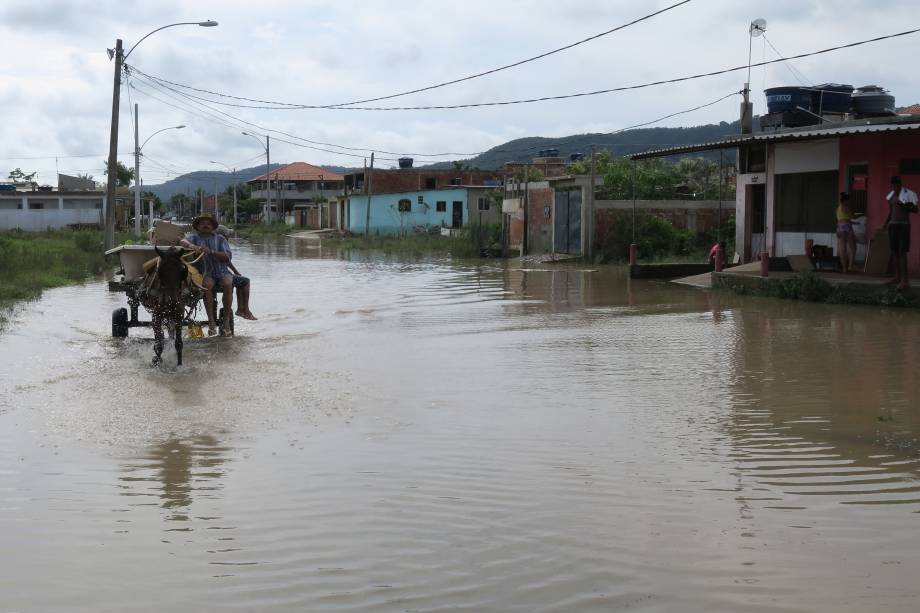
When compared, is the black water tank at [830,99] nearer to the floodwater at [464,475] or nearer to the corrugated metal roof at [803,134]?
the corrugated metal roof at [803,134]

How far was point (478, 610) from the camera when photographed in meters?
4.55

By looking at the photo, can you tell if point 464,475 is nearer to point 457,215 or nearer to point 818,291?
point 818,291

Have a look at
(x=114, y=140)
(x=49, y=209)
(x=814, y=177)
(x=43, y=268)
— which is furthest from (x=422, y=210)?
(x=814, y=177)

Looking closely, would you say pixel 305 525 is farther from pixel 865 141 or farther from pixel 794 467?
pixel 865 141

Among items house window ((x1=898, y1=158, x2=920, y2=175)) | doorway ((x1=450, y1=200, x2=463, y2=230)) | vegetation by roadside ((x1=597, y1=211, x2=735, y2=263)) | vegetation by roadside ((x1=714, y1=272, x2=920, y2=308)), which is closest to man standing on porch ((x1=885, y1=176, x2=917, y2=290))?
vegetation by roadside ((x1=714, y1=272, x2=920, y2=308))

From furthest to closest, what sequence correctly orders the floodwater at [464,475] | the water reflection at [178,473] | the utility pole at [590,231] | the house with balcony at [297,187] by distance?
the house with balcony at [297,187] < the utility pole at [590,231] < the water reflection at [178,473] < the floodwater at [464,475]

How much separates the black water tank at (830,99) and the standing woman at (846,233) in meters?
5.46

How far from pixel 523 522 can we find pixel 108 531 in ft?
7.25

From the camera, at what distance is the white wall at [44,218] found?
2886 inches

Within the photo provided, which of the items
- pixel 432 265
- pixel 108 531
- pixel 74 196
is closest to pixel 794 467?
pixel 108 531

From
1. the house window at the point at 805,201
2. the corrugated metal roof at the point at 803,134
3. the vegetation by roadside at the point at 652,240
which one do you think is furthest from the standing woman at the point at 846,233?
the vegetation by roadside at the point at 652,240

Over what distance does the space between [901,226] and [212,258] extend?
1158 centimetres

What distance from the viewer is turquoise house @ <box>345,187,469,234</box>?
70438 mm

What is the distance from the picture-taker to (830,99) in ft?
89.5
